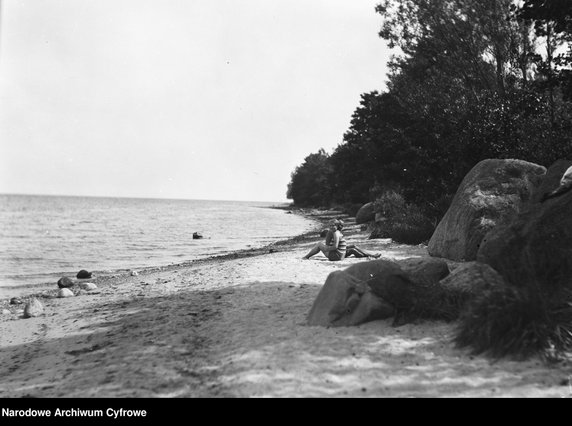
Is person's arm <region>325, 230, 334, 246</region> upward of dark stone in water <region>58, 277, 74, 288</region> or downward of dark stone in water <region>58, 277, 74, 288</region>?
upward

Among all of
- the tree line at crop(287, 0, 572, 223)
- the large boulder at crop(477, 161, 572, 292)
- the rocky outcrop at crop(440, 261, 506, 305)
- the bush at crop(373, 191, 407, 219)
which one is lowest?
the rocky outcrop at crop(440, 261, 506, 305)

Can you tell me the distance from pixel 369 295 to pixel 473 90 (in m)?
16.3

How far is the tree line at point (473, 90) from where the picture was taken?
42.9 feet

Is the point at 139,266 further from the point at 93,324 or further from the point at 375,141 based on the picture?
the point at 375,141

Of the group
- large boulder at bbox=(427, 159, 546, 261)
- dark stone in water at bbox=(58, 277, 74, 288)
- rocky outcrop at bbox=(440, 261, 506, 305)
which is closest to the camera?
rocky outcrop at bbox=(440, 261, 506, 305)

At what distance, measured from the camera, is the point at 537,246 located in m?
6.69

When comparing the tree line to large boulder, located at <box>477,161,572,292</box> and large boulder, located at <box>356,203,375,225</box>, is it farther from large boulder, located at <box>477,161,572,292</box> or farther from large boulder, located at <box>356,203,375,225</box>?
large boulder, located at <box>477,161,572,292</box>

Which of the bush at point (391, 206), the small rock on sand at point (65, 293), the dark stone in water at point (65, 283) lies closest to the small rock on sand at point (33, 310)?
the small rock on sand at point (65, 293)

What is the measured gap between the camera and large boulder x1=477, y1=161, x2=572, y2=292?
237 inches

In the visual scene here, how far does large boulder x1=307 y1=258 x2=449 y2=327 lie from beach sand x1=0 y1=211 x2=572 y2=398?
0.22 metres

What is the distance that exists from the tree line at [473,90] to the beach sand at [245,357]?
9.44 m

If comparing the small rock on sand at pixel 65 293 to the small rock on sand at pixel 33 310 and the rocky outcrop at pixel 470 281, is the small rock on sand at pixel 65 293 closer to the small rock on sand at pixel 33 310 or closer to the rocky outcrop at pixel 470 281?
the small rock on sand at pixel 33 310

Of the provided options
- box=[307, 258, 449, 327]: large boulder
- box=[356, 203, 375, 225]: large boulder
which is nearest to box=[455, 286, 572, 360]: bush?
box=[307, 258, 449, 327]: large boulder

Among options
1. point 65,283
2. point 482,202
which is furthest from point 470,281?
point 65,283
